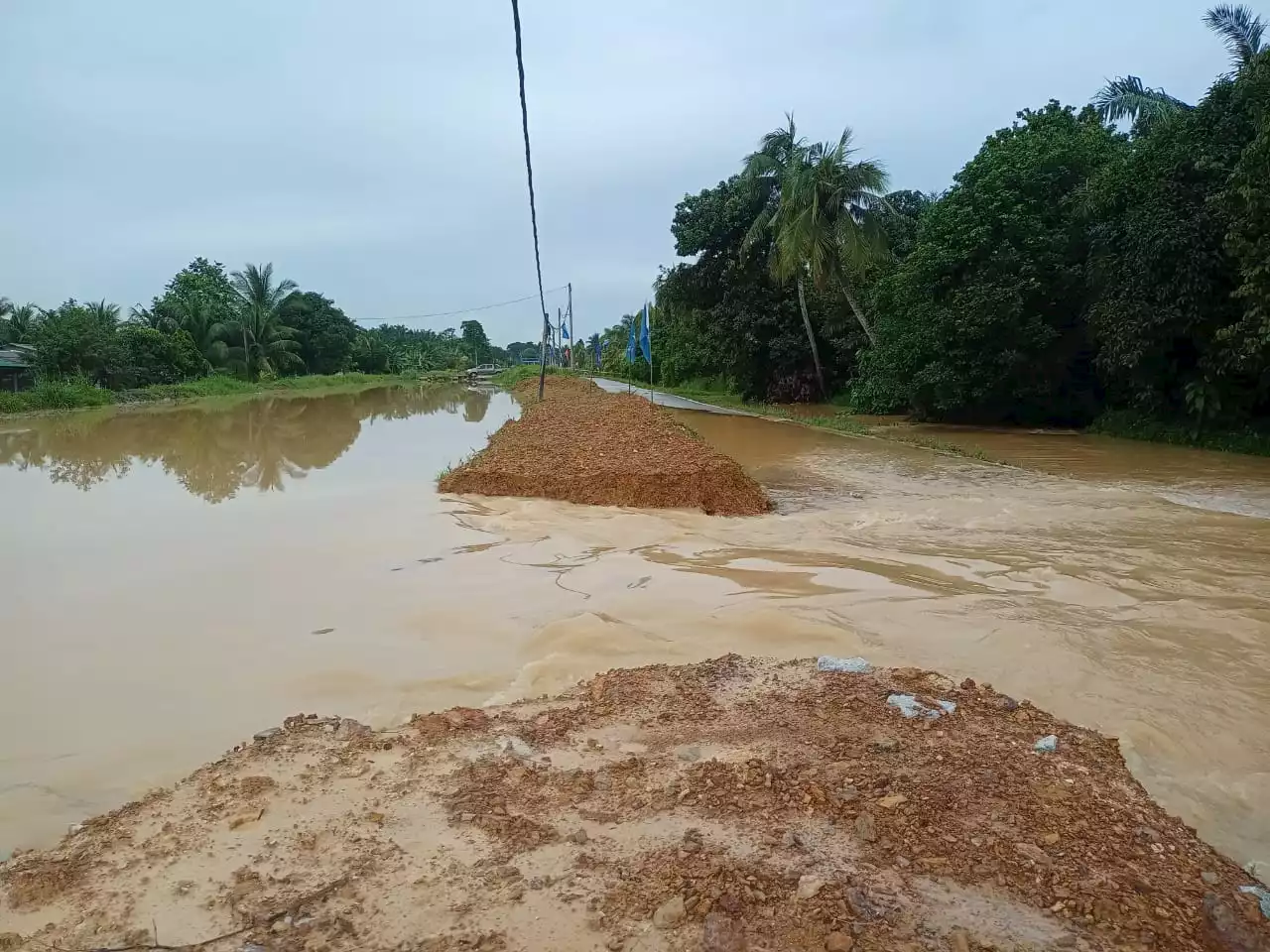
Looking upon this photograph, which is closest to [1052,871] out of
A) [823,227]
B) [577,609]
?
[577,609]

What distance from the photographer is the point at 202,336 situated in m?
40.5

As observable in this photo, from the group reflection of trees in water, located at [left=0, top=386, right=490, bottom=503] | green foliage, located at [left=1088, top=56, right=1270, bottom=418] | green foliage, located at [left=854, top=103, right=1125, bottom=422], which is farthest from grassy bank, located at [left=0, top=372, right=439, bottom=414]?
green foliage, located at [left=1088, top=56, right=1270, bottom=418]

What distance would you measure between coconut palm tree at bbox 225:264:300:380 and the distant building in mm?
11436

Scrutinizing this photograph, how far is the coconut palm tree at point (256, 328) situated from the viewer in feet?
140

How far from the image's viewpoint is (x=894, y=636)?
5.39m

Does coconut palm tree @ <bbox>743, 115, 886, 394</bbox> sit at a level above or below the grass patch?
above

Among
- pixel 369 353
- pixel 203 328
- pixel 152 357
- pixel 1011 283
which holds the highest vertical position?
pixel 203 328

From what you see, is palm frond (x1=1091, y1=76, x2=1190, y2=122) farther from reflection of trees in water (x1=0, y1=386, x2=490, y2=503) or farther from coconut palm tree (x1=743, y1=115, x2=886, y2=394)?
reflection of trees in water (x1=0, y1=386, x2=490, y2=503)

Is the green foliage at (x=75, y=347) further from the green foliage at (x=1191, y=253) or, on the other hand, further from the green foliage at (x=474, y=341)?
the green foliage at (x=474, y=341)

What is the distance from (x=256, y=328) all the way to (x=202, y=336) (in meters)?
3.37

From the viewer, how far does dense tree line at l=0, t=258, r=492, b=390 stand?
102 ft

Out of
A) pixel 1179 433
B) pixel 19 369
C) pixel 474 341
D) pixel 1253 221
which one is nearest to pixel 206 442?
pixel 19 369

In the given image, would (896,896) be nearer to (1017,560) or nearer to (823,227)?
(1017,560)

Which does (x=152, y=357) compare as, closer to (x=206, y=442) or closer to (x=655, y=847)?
(x=206, y=442)
